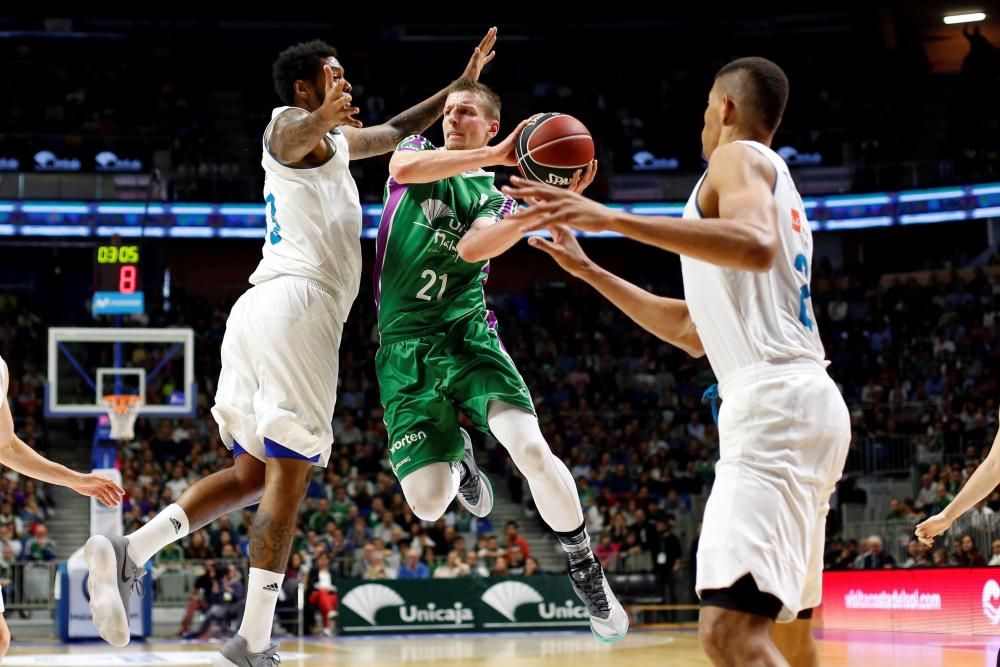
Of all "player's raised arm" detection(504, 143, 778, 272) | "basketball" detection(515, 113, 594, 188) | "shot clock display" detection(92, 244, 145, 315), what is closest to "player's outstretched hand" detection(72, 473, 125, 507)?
"basketball" detection(515, 113, 594, 188)

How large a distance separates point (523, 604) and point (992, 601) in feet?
19.0

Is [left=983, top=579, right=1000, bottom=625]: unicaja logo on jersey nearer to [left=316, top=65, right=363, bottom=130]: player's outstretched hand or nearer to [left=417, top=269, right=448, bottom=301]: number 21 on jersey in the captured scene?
[left=417, top=269, right=448, bottom=301]: number 21 on jersey

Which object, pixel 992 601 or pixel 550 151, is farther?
pixel 992 601

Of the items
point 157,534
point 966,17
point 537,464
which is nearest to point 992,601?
point 537,464

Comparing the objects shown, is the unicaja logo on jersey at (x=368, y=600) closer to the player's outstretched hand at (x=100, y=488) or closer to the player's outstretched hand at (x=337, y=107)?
the player's outstretched hand at (x=100, y=488)

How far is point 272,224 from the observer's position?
235 inches

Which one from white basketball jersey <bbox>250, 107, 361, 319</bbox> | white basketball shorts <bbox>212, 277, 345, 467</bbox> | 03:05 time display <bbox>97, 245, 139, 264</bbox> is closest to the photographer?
white basketball shorts <bbox>212, 277, 345, 467</bbox>

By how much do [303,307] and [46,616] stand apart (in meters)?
12.1

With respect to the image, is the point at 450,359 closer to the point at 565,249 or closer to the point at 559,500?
the point at 559,500

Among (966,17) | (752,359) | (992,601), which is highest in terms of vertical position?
(966,17)

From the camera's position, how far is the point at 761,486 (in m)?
3.73

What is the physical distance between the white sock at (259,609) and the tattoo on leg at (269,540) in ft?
0.13

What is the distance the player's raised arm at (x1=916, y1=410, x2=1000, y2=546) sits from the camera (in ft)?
19.3

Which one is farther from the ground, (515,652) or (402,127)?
(402,127)
